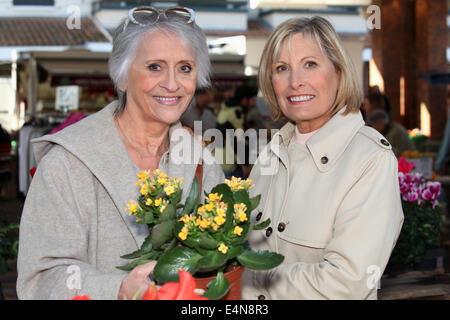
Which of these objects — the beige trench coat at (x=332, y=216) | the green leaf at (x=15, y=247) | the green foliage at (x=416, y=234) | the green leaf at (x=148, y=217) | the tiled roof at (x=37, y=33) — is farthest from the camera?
the tiled roof at (x=37, y=33)

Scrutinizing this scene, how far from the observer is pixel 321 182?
1710 mm

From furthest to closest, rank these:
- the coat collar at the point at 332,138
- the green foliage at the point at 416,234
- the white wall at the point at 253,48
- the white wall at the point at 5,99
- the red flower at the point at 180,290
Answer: the white wall at the point at 253,48, the white wall at the point at 5,99, the green foliage at the point at 416,234, the coat collar at the point at 332,138, the red flower at the point at 180,290

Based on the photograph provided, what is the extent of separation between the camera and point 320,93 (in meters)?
1.84

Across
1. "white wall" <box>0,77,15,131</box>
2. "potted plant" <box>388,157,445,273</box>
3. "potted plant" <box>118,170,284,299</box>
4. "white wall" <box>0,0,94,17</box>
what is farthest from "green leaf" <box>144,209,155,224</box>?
"white wall" <box>0,0,94,17</box>

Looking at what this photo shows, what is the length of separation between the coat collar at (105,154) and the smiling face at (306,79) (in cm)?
45

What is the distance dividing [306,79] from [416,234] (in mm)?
2882

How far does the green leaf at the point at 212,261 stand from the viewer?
3.70 feet

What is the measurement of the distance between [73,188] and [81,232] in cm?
13

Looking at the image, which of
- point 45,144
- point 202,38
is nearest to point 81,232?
point 45,144

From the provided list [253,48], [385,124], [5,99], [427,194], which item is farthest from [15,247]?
[253,48]

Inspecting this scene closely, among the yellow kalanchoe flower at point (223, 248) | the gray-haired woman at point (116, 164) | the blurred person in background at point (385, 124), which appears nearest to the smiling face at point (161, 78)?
the gray-haired woman at point (116, 164)

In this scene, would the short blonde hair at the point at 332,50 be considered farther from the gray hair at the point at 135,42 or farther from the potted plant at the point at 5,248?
the potted plant at the point at 5,248

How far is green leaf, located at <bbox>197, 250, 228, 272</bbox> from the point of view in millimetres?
1128
